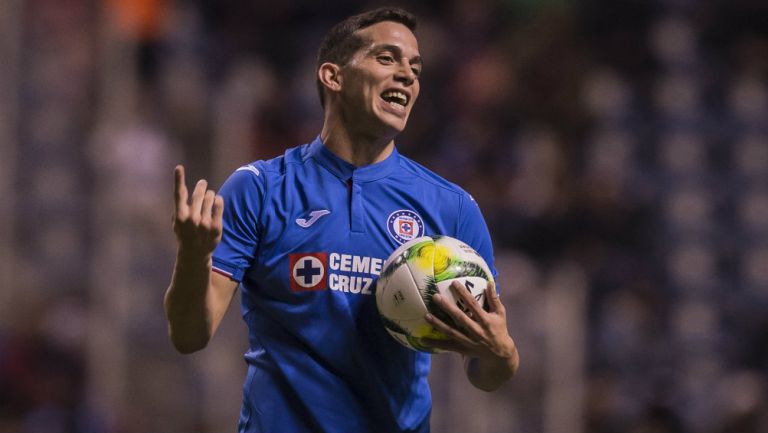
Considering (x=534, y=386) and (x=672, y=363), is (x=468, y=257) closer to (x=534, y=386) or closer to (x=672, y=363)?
(x=534, y=386)

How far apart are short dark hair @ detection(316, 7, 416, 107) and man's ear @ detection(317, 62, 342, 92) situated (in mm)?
21

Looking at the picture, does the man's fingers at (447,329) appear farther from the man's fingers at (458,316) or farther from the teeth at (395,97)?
the teeth at (395,97)

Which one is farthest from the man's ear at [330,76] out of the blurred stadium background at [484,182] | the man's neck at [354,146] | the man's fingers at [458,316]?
the blurred stadium background at [484,182]

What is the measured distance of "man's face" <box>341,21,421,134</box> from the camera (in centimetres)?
425

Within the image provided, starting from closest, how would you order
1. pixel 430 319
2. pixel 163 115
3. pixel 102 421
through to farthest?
pixel 430 319 → pixel 102 421 → pixel 163 115

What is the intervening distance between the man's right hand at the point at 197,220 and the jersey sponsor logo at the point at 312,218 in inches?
→ 16.7

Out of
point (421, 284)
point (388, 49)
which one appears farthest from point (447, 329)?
point (388, 49)

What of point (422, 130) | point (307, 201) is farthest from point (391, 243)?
point (422, 130)

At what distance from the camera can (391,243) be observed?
417 centimetres

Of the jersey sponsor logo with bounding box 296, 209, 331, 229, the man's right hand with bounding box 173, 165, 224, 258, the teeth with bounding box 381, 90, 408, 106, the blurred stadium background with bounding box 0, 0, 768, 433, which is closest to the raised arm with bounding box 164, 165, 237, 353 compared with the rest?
the man's right hand with bounding box 173, 165, 224, 258

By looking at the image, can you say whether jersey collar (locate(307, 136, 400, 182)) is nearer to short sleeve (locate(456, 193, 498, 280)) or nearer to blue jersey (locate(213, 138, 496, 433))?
blue jersey (locate(213, 138, 496, 433))

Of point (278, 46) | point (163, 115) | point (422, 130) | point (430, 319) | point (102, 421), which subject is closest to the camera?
point (430, 319)

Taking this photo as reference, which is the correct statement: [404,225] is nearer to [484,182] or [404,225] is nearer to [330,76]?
[330,76]

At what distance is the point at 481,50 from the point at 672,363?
3.60 m
